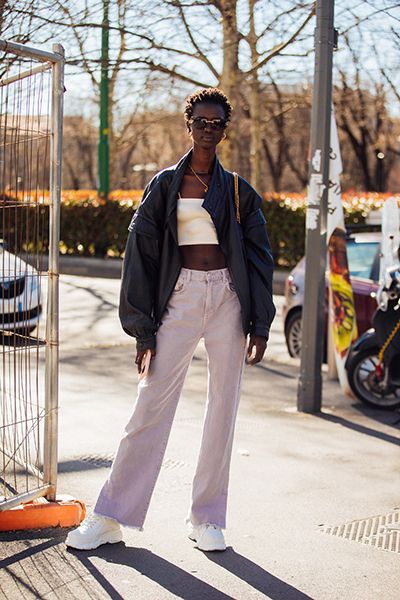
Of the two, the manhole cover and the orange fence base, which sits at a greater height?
the orange fence base

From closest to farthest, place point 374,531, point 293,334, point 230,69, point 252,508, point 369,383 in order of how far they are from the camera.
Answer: point 374,531
point 252,508
point 369,383
point 293,334
point 230,69

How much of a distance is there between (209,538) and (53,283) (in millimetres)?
1411

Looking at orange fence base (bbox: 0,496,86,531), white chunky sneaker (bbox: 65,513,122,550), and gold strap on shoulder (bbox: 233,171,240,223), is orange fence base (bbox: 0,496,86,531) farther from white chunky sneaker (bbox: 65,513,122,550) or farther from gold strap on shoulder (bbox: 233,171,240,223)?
gold strap on shoulder (bbox: 233,171,240,223)

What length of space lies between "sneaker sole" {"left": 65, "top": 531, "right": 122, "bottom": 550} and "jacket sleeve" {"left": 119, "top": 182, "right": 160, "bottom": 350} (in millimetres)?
905

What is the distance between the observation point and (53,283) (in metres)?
4.79

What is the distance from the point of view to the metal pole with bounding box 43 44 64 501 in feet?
15.4

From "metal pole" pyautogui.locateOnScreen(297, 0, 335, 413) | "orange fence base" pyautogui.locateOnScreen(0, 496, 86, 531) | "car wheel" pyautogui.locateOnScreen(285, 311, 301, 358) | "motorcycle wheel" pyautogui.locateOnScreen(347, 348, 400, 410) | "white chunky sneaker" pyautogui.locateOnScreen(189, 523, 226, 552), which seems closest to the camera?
"white chunky sneaker" pyautogui.locateOnScreen(189, 523, 226, 552)

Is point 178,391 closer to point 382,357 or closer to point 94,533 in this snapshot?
point 94,533

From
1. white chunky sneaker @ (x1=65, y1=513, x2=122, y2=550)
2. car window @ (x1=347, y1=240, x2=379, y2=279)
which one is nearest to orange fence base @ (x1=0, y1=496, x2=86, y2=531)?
white chunky sneaker @ (x1=65, y1=513, x2=122, y2=550)

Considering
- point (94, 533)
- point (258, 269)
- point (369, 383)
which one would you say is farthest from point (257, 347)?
point (369, 383)

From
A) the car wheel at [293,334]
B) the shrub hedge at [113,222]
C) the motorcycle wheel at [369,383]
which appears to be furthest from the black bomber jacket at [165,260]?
the shrub hedge at [113,222]

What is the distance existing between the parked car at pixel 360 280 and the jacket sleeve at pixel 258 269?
4488 millimetres

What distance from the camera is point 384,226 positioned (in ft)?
26.5

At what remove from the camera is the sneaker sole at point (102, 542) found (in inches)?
178
